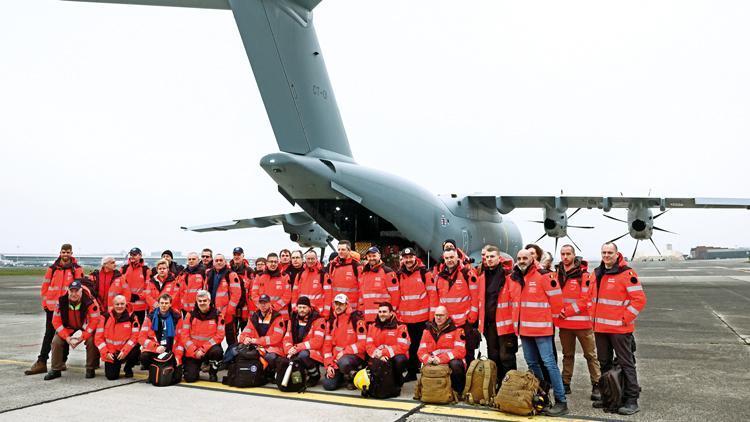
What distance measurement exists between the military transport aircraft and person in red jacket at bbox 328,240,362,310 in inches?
147

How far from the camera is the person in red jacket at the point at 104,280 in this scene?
26.9 ft

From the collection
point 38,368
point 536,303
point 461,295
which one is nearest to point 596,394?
point 536,303

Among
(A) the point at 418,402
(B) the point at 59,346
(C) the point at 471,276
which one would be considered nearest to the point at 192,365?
(B) the point at 59,346

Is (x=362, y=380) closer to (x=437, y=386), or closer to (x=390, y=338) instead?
(x=390, y=338)

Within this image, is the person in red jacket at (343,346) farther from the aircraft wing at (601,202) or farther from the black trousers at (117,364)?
the aircraft wing at (601,202)

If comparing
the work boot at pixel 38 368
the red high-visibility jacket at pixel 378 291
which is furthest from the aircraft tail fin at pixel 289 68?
the work boot at pixel 38 368

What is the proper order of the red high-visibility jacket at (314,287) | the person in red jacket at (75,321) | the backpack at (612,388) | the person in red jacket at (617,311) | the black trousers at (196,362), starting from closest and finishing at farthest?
1. the backpack at (612,388)
2. the person in red jacket at (617,311)
3. the black trousers at (196,362)
4. the person in red jacket at (75,321)
5. the red high-visibility jacket at (314,287)

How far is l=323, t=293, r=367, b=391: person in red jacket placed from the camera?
20.8ft

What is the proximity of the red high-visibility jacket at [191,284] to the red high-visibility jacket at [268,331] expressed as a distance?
1485mm

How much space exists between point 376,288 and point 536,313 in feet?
7.20

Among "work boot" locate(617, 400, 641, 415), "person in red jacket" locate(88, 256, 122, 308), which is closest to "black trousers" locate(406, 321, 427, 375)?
"work boot" locate(617, 400, 641, 415)

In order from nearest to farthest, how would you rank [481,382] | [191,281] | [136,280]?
[481,382]
[191,281]
[136,280]

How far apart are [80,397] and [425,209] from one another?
30.5 ft

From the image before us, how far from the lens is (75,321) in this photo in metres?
7.33
